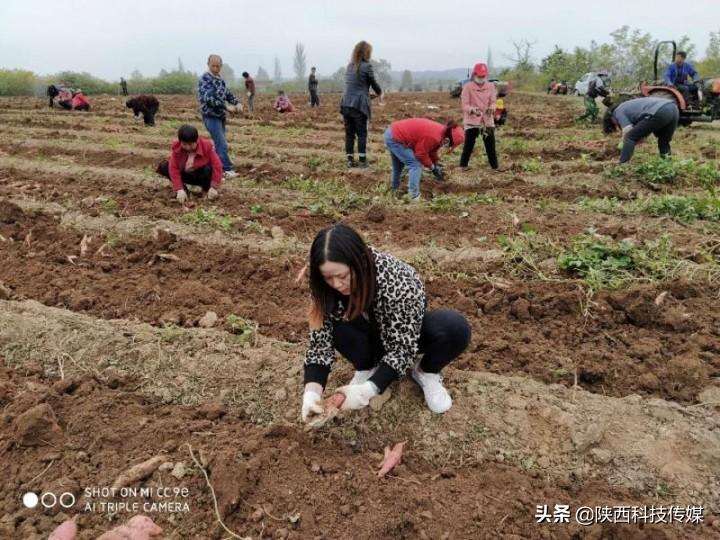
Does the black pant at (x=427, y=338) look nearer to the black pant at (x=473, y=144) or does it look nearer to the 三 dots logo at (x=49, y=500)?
the 三 dots logo at (x=49, y=500)

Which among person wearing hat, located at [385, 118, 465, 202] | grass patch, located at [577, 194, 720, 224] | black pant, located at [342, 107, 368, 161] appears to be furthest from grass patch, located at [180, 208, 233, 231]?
grass patch, located at [577, 194, 720, 224]

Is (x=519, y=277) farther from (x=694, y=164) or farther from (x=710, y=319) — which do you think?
(x=694, y=164)

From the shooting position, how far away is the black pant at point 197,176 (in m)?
5.94

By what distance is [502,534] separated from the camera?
2.10 metres

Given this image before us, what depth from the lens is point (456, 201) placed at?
5707mm

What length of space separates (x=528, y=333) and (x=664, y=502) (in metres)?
1.34

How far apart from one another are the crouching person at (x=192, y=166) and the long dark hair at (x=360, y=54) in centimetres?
231

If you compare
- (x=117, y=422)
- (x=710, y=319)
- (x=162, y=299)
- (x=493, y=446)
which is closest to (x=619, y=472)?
(x=493, y=446)

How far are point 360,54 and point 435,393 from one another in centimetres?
551

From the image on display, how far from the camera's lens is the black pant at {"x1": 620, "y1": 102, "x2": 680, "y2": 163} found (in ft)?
20.5

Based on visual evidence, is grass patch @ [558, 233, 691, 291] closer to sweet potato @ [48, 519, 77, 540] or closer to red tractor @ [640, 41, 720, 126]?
sweet potato @ [48, 519, 77, 540]

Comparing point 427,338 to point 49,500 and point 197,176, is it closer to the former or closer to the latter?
point 49,500

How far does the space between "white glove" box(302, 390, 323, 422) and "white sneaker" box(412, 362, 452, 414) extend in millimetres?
548

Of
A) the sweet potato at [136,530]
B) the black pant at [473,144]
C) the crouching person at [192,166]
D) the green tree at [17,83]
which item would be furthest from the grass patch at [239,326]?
the green tree at [17,83]
